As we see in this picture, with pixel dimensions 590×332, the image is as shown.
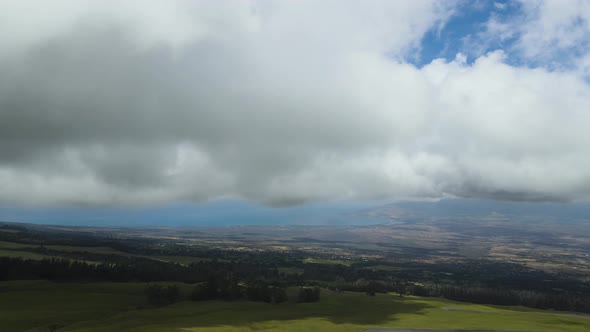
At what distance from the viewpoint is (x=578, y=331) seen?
358ft

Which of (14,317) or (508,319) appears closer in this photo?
(14,317)

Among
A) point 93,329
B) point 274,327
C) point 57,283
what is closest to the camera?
point 93,329

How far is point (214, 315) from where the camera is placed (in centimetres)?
12488

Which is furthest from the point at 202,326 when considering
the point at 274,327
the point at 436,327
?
the point at 436,327

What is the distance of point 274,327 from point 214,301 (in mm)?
60099

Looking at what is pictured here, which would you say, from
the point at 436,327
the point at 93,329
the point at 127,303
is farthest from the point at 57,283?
the point at 436,327

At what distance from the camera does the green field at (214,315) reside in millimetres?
106312

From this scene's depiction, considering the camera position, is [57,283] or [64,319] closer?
[64,319]

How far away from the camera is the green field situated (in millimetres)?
106312

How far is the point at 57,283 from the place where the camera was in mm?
176000

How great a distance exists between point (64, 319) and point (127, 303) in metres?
33.5

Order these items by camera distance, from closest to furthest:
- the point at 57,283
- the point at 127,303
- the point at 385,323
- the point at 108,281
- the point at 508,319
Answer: the point at 385,323 < the point at 508,319 < the point at 127,303 < the point at 57,283 < the point at 108,281

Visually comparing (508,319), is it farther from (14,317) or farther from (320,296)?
(14,317)

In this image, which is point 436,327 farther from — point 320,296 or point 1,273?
point 1,273
